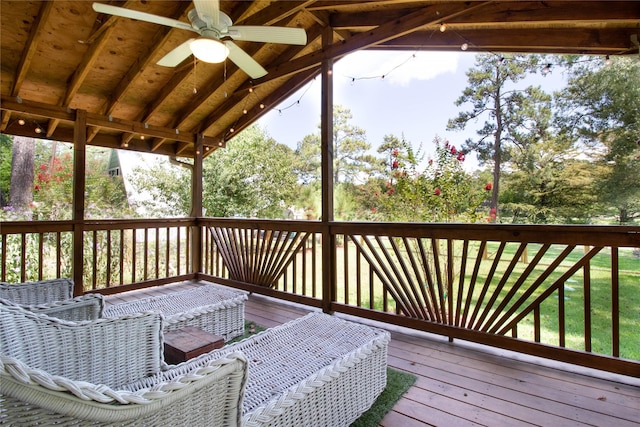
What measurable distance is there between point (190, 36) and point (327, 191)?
2547 millimetres

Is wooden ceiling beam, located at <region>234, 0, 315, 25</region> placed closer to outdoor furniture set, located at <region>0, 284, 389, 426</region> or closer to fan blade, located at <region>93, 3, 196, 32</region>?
fan blade, located at <region>93, 3, 196, 32</region>

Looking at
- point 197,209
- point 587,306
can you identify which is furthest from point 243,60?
point 587,306

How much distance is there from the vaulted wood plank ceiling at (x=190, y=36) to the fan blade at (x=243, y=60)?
A: 79cm

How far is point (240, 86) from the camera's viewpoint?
5004mm

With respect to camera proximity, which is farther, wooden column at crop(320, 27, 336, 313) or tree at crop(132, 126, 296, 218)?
tree at crop(132, 126, 296, 218)

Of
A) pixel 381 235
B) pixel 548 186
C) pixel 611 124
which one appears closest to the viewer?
pixel 381 235

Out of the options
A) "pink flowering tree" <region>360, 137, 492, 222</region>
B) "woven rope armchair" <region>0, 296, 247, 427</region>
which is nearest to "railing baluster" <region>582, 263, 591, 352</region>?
"pink flowering tree" <region>360, 137, 492, 222</region>

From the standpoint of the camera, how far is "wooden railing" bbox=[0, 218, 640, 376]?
2.43m

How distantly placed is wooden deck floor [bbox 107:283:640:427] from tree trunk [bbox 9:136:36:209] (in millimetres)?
10272

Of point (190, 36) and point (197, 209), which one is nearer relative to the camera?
point (190, 36)

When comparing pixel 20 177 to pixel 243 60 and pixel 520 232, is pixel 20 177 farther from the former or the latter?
pixel 520 232

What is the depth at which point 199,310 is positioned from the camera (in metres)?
2.76

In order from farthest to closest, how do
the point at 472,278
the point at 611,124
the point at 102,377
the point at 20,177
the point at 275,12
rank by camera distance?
the point at 20,177
the point at 611,124
the point at 275,12
the point at 472,278
the point at 102,377

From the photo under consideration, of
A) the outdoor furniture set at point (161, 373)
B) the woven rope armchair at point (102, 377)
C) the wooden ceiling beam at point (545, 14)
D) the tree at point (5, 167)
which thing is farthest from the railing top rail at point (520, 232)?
the tree at point (5, 167)
